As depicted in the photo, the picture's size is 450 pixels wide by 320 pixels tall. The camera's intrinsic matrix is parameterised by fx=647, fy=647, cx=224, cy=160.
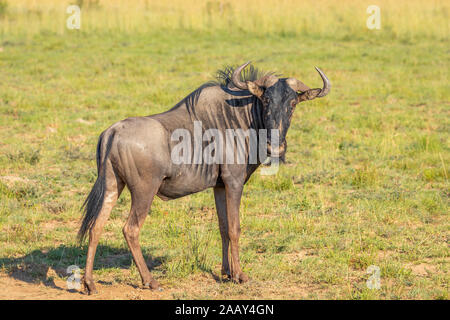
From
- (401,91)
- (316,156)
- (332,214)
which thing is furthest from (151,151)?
(401,91)

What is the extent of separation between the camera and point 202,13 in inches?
916

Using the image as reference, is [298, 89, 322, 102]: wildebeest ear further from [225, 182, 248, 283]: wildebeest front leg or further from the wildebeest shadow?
the wildebeest shadow

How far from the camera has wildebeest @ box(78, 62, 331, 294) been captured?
5.32 m

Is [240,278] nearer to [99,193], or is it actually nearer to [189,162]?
[189,162]

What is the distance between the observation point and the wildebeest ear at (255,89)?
5.68 metres

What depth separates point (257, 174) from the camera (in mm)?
9344

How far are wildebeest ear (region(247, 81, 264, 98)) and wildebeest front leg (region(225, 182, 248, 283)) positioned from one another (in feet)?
2.68

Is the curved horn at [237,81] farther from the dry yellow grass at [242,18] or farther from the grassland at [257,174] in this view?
the dry yellow grass at [242,18]

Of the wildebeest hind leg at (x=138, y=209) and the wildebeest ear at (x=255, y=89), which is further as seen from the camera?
the wildebeest ear at (x=255, y=89)

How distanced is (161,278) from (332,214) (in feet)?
8.55

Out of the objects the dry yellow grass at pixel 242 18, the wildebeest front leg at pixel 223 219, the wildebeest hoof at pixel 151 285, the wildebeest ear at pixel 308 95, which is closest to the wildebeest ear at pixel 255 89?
the wildebeest ear at pixel 308 95

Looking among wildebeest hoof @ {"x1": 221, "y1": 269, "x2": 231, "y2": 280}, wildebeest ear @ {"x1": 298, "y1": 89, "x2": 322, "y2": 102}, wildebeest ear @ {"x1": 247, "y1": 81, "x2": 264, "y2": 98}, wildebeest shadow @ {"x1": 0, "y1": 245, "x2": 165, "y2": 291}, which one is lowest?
wildebeest hoof @ {"x1": 221, "y1": 269, "x2": 231, "y2": 280}

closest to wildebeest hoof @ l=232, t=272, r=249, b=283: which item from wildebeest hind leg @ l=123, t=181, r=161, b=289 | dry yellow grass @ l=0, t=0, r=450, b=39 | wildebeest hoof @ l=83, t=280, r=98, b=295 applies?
wildebeest hind leg @ l=123, t=181, r=161, b=289
